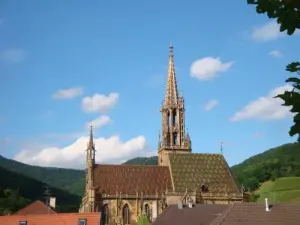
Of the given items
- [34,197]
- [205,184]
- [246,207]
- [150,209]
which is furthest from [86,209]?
[34,197]

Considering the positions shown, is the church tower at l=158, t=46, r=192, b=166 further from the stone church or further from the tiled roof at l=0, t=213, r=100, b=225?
the tiled roof at l=0, t=213, r=100, b=225

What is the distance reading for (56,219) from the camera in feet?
168

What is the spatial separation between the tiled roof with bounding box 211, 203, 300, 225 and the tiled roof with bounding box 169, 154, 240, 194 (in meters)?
30.3

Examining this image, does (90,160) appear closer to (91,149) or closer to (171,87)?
(91,149)

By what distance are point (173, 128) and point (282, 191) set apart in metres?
33.9

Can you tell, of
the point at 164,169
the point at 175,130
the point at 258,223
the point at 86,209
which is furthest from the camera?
the point at 175,130

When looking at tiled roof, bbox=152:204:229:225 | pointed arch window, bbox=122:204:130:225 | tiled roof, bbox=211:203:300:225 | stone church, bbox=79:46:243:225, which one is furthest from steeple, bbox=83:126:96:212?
tiled roof, bbox=211:203:300:225

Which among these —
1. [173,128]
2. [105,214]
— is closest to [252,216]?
[105,214]

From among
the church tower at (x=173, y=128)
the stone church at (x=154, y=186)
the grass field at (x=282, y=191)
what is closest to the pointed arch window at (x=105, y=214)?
the stone church at (x=154, y=186)

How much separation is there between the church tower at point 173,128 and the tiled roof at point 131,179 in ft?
18.4

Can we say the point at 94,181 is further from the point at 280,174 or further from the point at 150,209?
the point at 280,174

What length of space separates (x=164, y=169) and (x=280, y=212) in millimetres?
34949

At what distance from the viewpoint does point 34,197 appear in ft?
537

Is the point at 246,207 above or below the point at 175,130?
below
